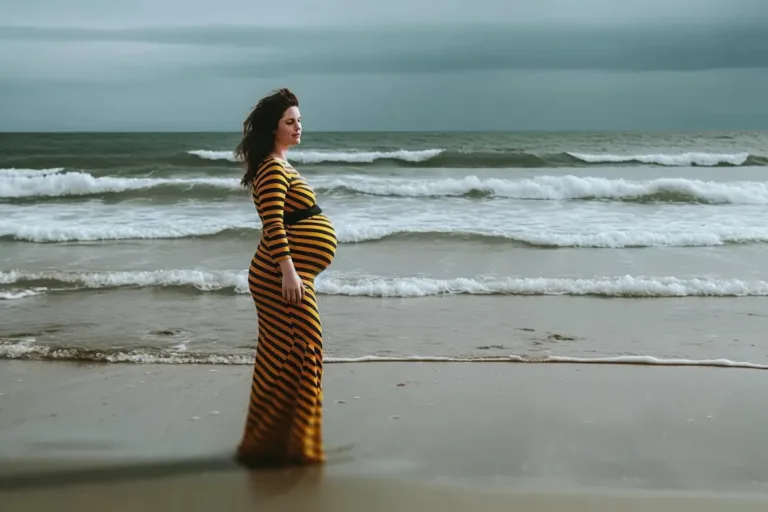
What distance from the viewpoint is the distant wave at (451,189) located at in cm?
1775

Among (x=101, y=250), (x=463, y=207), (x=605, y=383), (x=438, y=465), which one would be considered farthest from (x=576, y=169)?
(x=438, y=465)

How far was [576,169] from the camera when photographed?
26.3 m

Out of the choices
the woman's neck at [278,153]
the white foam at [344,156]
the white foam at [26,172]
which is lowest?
the woman's neck at [278,153]

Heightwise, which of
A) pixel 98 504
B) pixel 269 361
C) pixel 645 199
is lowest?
pixel 98 504

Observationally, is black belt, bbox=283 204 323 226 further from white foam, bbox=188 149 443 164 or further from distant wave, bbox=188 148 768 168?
white foam, bbox=188 149 443 164

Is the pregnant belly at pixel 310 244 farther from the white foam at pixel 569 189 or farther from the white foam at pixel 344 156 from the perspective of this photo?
the white foam at pixel 344 156

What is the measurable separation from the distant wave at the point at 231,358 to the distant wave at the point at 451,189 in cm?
1221

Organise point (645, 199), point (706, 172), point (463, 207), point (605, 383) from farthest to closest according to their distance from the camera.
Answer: point (706, 172), point (645, 199), point (463, 207), point (605, 383)

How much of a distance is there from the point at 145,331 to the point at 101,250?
4.85 metres

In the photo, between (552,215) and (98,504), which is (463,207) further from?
(98,504)

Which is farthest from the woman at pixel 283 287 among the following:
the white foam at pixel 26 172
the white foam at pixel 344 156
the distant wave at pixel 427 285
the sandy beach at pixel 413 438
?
the white foam at pixel 344 156

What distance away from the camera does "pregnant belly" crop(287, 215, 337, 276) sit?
336cm

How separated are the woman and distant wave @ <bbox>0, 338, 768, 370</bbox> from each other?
203cm

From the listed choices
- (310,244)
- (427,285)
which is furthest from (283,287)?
(427,285)
